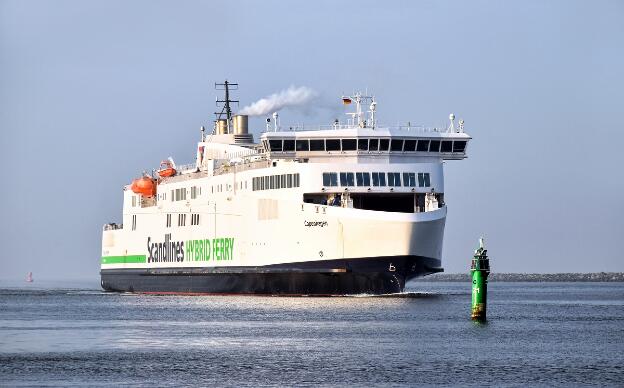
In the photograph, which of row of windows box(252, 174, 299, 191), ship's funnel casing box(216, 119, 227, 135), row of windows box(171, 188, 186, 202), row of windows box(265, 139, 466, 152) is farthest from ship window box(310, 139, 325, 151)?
ship's funnel casing box(216, 119, 227, 135)

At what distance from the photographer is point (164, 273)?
277 feet

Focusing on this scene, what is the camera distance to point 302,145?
70.4m

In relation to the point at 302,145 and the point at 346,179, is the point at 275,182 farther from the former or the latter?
the point at 346,179

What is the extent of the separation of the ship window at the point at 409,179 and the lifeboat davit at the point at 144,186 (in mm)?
27088

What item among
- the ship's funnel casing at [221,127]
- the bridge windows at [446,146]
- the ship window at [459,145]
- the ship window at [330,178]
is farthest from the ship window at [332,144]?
the ship's funnel casing at [221,127]

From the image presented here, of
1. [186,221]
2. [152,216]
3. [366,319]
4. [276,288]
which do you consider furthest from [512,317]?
[152,216]

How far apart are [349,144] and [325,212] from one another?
4.48 meters

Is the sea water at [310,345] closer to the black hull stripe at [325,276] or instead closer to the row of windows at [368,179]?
the black hull stripe at [325,276]

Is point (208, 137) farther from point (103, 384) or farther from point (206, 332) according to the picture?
point (103, 384)

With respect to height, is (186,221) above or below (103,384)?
above

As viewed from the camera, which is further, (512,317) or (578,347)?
(512,317)

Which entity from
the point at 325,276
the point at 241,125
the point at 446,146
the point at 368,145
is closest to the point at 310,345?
the point at 325,276

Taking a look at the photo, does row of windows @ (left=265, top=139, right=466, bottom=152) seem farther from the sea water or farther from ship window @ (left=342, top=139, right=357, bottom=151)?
the sea water

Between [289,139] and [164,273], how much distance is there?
1777 centimetres
